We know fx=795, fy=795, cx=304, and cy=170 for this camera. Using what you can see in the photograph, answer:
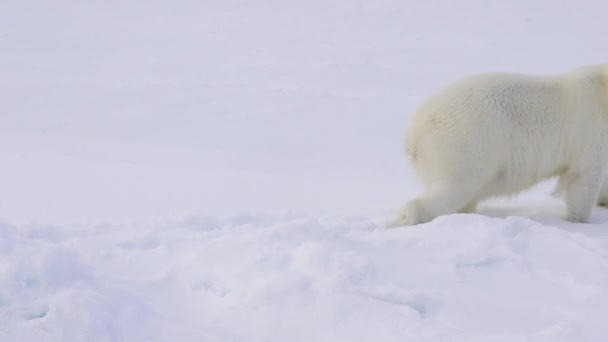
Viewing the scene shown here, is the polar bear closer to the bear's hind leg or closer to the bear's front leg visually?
the bear's front leg

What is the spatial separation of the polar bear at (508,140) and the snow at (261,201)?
0.22m

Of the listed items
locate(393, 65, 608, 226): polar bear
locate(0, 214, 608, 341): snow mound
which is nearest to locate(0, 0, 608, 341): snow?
locate(0, 214, 608, 341): snow mound

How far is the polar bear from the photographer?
394 cm

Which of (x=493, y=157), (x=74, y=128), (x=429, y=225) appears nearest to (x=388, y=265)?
(x=429, y=225)

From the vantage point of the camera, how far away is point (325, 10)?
14.9 m

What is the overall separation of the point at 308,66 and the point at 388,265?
8.58 meters

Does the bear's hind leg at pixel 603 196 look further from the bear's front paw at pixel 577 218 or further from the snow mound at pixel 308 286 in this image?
the snow mound at pixel 308 286

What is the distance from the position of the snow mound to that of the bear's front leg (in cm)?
119

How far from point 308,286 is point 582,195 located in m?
2.39

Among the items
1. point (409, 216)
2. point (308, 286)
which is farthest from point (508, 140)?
point (308, 286)

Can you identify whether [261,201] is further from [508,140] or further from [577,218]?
[577,218]

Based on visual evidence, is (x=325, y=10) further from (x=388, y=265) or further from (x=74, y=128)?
(x=388, y=265)

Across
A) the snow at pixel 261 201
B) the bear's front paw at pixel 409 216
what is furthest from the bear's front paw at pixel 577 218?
the bear's front paw at pixel 409 216

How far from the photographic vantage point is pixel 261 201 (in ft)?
15.1
